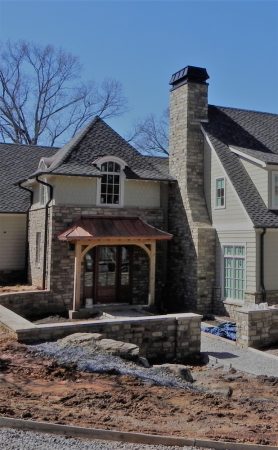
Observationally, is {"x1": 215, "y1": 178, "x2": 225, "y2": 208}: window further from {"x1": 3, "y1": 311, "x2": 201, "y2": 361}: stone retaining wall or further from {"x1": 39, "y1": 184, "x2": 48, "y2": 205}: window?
{"x1": 3, "y1": 311, "x2": 201, "y2": 361}: stone retaining wall

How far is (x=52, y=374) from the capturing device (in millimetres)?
7449

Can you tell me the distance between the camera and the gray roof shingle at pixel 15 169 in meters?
19.6

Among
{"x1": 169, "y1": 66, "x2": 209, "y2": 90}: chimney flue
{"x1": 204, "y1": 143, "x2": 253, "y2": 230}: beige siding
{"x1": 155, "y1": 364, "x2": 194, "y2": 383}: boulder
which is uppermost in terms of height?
{"x1": 169, "y1": 66, "x2": 209, "y2": 90}: chimney flue

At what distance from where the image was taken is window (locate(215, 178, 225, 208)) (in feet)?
54.9

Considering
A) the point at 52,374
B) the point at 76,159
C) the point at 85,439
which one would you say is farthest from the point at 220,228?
the point at 85,439

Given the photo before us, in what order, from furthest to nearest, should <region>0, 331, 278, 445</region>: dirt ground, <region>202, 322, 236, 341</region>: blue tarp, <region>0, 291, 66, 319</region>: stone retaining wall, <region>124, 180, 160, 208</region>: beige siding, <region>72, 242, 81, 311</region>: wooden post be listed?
<region>124, 180, 160, 208</region>: beige siding → <region>72, 242, 81, 311</region>: wooden post → <region>0, 291, 66, 319</region>: stone retaining wall → <region>202, 322, 236, 341</region>: blue tarp → <region>0, 331, 278, 445</region>: dirt ground

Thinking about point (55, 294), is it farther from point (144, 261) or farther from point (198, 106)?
point (198, 106)

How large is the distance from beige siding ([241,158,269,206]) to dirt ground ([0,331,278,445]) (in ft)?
28.4

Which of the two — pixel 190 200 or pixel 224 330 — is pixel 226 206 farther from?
pixel 224 330

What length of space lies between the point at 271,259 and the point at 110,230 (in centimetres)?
562

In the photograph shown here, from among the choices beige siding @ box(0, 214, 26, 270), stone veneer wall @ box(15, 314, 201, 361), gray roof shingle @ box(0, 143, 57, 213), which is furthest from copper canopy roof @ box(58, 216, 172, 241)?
stone veneer wall @ box(15, 314, 201, 361)

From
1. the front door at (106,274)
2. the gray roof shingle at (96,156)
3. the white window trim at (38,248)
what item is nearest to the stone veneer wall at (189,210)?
the gray roof shingle at (96,156)

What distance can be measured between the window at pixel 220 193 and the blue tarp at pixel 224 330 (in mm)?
4499

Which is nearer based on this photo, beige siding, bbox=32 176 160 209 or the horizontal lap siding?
the horizontal lap siding
